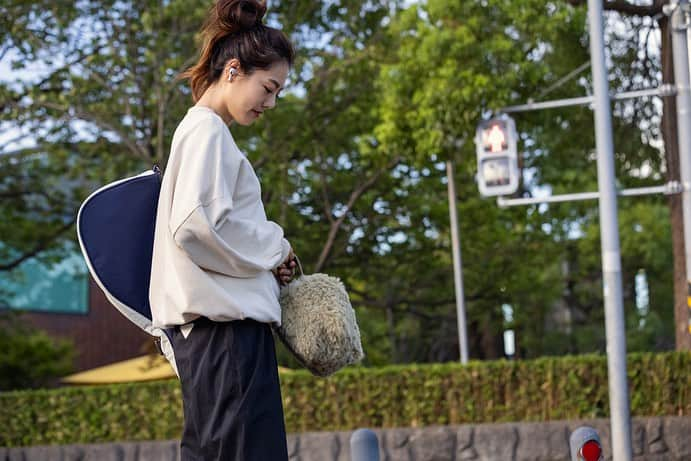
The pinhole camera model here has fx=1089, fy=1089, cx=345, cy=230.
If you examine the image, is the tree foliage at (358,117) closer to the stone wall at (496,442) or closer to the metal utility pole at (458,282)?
the metal utility pole at (458,282)

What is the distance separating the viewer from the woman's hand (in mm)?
2814

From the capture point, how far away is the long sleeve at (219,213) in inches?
101

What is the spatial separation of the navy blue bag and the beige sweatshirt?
0.11 m

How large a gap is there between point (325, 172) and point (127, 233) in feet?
45.7

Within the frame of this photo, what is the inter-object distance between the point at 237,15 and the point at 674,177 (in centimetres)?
1038

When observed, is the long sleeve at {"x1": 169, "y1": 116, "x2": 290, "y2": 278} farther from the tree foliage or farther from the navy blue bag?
the tree foliage

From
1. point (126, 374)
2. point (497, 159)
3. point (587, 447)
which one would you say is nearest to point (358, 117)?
point (497, 159)

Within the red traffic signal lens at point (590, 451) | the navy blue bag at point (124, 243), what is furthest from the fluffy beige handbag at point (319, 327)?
the red traffic signal lens at point (590, 451)

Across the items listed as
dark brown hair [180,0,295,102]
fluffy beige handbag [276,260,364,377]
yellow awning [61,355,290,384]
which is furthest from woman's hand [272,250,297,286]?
yellow awning [61,355,290,384]

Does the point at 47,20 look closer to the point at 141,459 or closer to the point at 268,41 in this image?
the point at 141,459

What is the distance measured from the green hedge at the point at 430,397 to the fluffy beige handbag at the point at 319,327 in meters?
8.11

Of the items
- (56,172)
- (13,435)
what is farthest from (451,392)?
(56,172)

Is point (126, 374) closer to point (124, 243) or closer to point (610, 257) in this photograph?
point (610, 257)

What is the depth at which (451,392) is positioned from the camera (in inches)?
426
